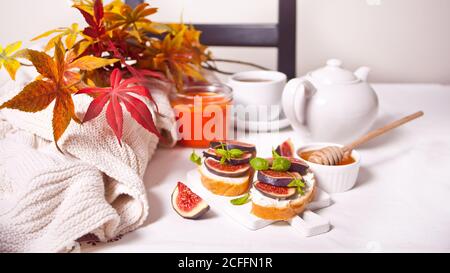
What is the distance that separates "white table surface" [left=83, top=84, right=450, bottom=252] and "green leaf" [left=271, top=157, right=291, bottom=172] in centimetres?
10

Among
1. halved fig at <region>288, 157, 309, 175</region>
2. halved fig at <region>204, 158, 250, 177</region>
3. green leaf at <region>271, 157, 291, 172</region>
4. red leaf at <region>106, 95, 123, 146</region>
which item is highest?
red leaf at <region>106, 95, 123, 146</region>

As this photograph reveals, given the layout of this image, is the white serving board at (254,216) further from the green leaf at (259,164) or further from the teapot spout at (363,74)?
the teapot spout at (363,74)

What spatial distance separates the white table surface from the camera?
75 centimetres

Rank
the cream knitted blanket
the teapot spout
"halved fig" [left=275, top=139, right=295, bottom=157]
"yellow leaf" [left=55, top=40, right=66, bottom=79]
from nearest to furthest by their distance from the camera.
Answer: the cream knitted blanket
"yellow leaf" [left=55, top=40, right=66, bottom=79]
"halved fig" [left=275, top=139, right=295, bottom=157]
the teapot spout

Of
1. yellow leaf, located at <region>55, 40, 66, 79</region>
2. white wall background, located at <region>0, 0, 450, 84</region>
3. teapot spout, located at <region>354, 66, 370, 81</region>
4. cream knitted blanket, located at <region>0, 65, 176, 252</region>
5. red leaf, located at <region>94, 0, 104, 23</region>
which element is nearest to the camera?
cream knitted blanket, located at <region>0, 65, 176, 252</region>

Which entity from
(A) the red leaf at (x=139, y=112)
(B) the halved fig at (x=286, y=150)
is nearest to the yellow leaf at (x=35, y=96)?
(A) the red leaf at (x=139, y=112)

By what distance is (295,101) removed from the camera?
1102 millimetres

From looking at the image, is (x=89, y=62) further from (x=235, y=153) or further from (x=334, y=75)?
(x=334, y=75)

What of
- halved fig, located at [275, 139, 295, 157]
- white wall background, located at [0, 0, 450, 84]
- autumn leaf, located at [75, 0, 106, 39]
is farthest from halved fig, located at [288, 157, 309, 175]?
white wall background, located at [0, 0, 450, 84]

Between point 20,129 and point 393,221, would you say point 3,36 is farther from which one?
point 393,221

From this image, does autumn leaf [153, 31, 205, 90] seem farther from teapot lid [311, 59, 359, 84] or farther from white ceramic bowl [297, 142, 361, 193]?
white ceramic bowl [297, 142, 361, 193]

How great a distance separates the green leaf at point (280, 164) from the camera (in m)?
0.85

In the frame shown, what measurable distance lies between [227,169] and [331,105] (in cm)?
33

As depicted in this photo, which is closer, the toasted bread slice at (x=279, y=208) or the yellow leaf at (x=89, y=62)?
the toasted bread slice at (x=279, y=208)
